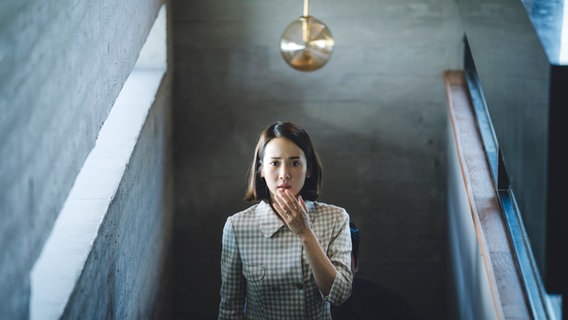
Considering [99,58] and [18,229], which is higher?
[99,58]

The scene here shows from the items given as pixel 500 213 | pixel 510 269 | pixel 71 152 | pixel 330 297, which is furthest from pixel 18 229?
pixel 500 213

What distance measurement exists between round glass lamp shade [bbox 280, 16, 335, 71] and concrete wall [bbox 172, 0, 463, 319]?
0.74 m

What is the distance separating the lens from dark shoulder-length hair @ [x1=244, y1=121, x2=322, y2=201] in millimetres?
3303

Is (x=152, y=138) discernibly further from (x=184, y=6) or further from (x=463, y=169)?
(x=463, y=169)

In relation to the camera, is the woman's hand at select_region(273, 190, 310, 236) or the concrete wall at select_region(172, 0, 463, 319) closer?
the woman's hand at select_region(273, 190, 310, 236)

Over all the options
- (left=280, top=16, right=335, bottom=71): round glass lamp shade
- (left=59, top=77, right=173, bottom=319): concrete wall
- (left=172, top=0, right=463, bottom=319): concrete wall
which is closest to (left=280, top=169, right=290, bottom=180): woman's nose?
(left=59, top=77, right=173, bottom=319): concrete wall

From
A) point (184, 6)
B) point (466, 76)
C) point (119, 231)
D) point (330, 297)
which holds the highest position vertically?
point (184, 6)

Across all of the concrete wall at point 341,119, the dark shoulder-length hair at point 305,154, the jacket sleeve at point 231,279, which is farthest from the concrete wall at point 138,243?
the dark shoulder-length hair at point 305,154

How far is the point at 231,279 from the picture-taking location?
10.6 feet

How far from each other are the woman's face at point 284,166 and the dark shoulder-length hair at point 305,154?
0.03m

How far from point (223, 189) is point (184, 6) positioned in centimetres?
120

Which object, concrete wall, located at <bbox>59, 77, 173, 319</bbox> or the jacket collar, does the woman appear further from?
concrete wall, located at <bbox>59, 77, 173, 319</bbox>

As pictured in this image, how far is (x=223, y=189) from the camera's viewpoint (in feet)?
18.9

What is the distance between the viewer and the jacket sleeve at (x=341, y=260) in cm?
307
